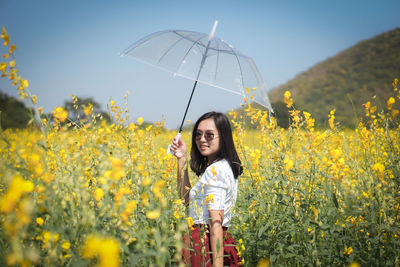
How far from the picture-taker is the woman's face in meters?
2.08

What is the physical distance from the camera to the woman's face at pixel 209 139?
6.82ft

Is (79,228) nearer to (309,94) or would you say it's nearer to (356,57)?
(309,94)

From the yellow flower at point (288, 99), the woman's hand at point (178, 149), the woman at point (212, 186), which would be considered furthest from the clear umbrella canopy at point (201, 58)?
the woman's hand at point (178, 149)

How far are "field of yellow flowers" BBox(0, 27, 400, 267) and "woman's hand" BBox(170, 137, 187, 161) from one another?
3.9 inches

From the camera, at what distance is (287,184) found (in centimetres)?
169

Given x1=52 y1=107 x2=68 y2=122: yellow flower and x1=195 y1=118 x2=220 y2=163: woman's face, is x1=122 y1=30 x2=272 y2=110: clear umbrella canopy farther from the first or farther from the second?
x1=52 y1=107 x2=68 y2=122: yellow flower

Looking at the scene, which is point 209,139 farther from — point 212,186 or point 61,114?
point 61,114

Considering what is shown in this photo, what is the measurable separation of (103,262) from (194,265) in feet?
3.91

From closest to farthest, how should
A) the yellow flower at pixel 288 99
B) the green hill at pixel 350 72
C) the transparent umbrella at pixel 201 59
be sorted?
the yellow flower at pixel 288 99 → the transparent umbrella at pixel 201 59 → the green hill at pixel 350 72

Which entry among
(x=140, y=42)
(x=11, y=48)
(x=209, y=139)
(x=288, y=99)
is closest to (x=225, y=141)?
(x=209, y=139)

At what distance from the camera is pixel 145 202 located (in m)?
0.94

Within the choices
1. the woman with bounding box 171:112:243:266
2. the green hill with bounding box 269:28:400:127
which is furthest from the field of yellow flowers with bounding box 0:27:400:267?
the green hill with bounding box 269:28:400:127

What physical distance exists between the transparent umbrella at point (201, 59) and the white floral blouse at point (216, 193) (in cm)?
62

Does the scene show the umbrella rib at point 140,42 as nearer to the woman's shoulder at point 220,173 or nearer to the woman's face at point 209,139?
the woman's face at point 209,139
